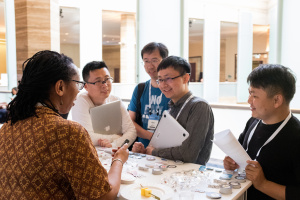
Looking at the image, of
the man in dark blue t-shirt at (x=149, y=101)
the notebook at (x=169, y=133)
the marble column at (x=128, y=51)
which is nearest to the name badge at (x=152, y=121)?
the man in dark blue t-shirt at (x=149, y=101)

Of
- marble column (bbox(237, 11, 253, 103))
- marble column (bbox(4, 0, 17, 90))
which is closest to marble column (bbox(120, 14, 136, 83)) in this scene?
marble column (bbox(4, 0, 17, 90))

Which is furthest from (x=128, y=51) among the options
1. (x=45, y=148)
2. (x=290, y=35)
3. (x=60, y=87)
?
(x=45, y=148)

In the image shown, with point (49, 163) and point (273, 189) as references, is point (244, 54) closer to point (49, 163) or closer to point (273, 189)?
point (273, 189)

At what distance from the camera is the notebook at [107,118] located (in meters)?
2.56

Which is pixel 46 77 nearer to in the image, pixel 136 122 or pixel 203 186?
pixel 203 186

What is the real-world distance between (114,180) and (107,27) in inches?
512

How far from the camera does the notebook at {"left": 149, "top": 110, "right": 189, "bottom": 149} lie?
208 centimetres

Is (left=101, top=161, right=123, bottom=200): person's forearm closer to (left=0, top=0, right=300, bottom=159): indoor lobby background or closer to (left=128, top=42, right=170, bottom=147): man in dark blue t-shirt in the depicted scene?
(left=128, top=42, right=170, bottom=147): man in dark blue t-shirt

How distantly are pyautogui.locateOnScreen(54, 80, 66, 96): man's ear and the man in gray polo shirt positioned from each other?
1024mm

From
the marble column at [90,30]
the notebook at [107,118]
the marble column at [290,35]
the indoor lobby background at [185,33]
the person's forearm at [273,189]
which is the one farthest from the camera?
the marble column at [90,30]

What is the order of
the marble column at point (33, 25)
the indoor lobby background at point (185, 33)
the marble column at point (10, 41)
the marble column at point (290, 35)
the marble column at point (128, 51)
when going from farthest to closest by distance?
the marble column at point (128, 51) < the marble column at point (10, 41) < the marble column at point (33, 25) < the indoor lobby background at point (185, 33) < the marble column at point (290, 35)

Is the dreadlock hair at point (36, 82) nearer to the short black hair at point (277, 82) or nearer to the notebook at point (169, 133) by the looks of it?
the notebook at point (169, 133)

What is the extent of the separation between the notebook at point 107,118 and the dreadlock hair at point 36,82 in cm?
117

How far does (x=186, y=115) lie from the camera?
218 cm
